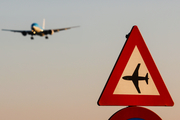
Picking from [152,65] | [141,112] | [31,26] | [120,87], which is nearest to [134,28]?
[152,65]

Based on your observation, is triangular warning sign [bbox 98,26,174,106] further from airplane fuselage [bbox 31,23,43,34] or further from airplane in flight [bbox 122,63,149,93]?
airplane fuselage [bbox 31,23,43,34]

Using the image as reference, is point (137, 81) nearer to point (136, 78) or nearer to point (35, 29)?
point (136, 78)

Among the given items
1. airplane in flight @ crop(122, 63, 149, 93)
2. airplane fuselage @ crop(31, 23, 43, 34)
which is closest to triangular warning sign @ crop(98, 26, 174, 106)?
airplane in flight @ crop(122, 63, 149, 93)

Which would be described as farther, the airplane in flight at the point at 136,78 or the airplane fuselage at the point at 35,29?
the airplane fuselage at the point at 35,29

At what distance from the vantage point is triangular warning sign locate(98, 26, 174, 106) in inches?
150

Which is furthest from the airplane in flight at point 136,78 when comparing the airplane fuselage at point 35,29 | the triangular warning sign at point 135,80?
the airplane fuselage at point 35,29

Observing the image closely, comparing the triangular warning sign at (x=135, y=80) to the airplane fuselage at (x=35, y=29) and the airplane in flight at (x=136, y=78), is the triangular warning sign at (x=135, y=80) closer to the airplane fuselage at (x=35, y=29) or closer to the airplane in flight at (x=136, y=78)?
the airplane in flight at (x=136, y=78)

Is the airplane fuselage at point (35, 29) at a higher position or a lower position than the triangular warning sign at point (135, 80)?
higher

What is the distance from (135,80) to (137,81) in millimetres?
27

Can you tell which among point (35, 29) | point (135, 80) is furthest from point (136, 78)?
point (35, 29)

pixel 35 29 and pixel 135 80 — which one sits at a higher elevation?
pixel 35 29

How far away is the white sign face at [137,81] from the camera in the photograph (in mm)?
3834

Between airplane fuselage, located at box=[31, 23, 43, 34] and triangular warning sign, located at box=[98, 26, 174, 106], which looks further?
airplane fuselage, located at box=[31, 23, 43, 34]

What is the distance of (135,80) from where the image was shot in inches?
151
